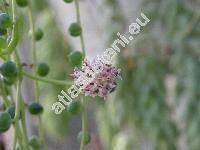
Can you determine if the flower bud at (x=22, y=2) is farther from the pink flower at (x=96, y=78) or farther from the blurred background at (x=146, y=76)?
the blurred background at (x=146, y=76)

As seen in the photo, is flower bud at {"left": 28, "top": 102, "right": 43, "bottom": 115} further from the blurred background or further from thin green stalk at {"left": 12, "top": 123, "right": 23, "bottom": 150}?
the blurred background

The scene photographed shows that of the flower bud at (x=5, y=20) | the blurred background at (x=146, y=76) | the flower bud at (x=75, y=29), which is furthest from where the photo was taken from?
the blurred background at (x=146, y=76)

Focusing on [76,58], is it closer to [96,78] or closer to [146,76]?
[96,78]

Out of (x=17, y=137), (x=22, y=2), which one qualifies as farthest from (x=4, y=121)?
(x=22, y=2)

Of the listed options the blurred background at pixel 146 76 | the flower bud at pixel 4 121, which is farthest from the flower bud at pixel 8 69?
the blurred background at pixel 146 76

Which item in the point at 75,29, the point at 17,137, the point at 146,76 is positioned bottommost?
the point at 17,137

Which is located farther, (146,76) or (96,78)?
(146,76)

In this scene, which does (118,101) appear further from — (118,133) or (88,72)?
(88,72)
